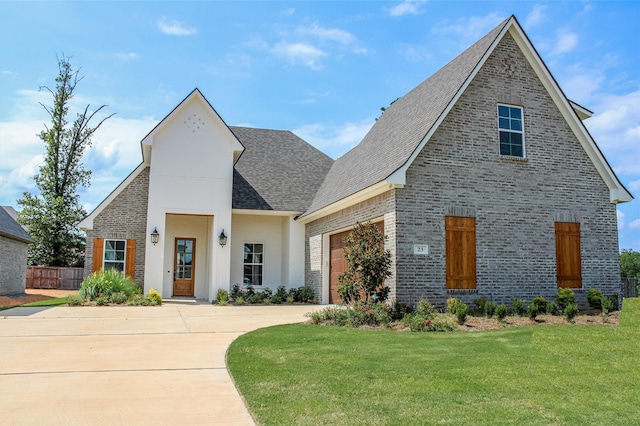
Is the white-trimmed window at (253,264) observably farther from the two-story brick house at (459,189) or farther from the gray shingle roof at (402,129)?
the gray shingle roof at (402,129)

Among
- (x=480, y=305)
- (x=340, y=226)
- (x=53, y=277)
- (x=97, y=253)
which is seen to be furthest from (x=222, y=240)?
(x=53, y=277)

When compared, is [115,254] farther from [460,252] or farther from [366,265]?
[460,252]

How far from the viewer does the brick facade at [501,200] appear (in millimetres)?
13906

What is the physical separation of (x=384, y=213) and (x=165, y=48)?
7.10m

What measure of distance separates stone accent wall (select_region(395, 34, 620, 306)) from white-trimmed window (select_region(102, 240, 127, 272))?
40.6 feet

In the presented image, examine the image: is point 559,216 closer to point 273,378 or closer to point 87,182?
point 273,378

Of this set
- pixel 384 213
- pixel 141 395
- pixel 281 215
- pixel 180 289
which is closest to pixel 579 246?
pixel 384 213

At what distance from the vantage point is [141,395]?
5.86 m

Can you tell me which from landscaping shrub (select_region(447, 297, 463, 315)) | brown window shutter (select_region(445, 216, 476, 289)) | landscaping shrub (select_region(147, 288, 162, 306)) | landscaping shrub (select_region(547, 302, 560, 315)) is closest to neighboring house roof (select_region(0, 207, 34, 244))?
landscaping shrub (select_region(147, 288, 162, 306))

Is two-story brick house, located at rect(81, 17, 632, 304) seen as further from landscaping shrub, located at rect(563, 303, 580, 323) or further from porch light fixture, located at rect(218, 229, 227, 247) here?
landscaping shrub, located at rect(563, 303, 580, 323)

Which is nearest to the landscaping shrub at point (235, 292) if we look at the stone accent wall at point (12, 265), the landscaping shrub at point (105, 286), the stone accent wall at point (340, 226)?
the stone accent wall at point (340, 226)

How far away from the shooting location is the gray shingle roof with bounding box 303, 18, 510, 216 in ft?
48.1

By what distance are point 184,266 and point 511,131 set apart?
14.2 m

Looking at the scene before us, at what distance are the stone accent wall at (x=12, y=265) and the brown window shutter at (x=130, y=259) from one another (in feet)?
20.5
